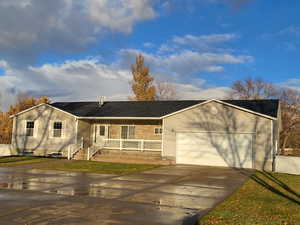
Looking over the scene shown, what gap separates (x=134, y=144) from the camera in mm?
24859

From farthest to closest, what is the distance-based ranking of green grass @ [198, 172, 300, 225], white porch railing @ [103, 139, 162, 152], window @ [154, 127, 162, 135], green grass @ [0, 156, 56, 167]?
window @ [154, 127, 162, 135] → white porch railing @ [103, 139, 162, 152] → green grass @ [0, 156, 56, 167] → green grass @ [198, 172, 300, 225]

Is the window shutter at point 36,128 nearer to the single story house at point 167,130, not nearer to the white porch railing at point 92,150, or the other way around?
the single story house at point 167,130

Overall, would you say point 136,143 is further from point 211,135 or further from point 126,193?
point 126,193

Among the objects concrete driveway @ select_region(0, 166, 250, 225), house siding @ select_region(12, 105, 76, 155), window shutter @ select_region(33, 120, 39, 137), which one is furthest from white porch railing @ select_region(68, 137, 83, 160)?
concrete driveway @ select_region(0, 166, 250, 225)

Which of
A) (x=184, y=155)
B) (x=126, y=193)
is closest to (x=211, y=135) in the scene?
(x=184, y=155)

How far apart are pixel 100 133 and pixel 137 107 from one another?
378cm

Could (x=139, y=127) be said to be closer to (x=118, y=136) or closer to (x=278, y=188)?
(x=118, y=136)

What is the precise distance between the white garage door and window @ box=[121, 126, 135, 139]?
466cm

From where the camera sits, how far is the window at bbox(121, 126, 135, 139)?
85.0ft

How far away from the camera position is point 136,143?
977 inches

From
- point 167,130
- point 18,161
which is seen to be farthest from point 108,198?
point 18,161

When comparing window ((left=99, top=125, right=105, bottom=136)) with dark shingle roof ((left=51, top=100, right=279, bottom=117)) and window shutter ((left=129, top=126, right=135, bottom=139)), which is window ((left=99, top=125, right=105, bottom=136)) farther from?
window shutter ((left=129, top=126, right=135, bottom=139))

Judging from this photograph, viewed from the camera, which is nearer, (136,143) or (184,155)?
(184,155)

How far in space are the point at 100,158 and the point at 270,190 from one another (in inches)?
546
